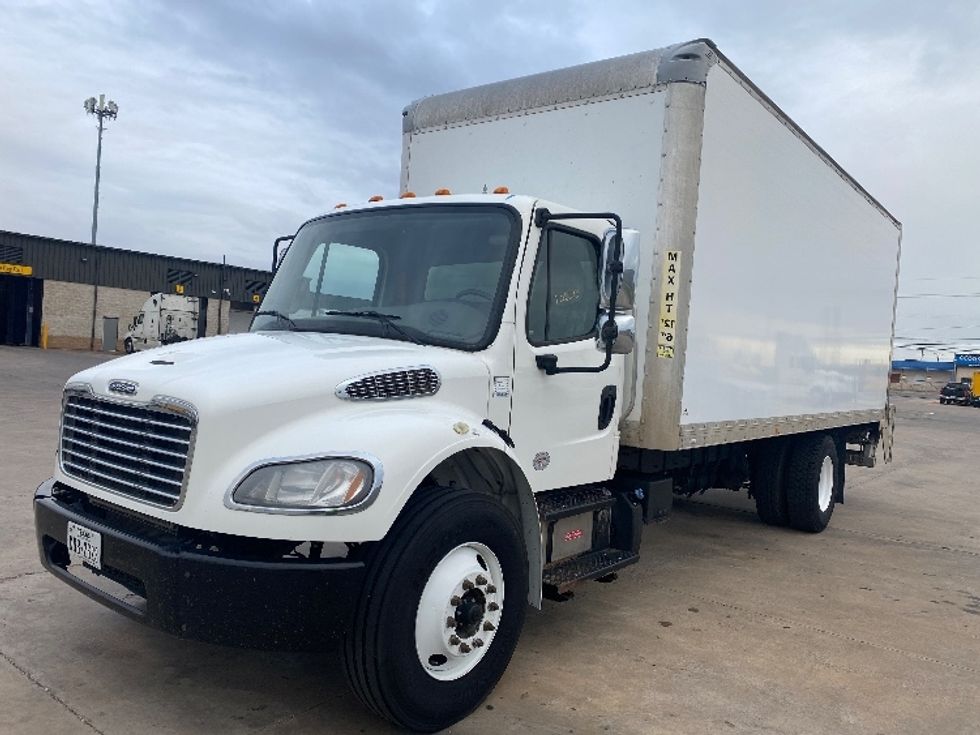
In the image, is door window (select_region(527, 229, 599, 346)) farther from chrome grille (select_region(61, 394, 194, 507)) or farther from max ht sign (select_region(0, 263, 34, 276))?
max ht sign (select_region(0, 263, 34, 276))

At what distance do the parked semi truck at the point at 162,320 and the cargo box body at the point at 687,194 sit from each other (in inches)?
1168

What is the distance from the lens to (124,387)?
Result: 11.6 ft

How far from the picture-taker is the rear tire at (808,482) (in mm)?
8125

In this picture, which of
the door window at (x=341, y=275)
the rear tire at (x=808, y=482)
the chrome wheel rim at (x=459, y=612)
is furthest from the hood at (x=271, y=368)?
the rear tire at (x=808, y=482)

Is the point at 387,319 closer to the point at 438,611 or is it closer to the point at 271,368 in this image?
the point at 271,368

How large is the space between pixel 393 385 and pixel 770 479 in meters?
5.74

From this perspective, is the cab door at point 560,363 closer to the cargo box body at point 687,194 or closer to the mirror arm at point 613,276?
the mirror arm at point 613,276

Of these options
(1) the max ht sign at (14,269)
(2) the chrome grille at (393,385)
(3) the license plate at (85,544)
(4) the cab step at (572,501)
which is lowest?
(3) the license plate at (85,544)

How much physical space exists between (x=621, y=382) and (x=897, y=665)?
7.50ft

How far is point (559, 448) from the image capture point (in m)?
4.57

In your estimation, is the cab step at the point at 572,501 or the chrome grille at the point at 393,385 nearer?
the chrome grille at the point at 393,385

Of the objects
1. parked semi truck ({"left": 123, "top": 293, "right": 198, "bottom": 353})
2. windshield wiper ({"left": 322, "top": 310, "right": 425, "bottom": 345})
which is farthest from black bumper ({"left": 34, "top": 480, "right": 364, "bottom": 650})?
parked semi truck ({"left": 123, "top": 293, "right": 198, "bottom": 353})

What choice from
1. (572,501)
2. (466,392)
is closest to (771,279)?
(572,501)

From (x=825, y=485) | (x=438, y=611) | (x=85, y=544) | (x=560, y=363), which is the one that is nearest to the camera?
(x=438, y=611)
